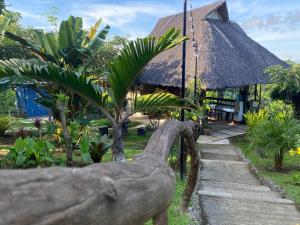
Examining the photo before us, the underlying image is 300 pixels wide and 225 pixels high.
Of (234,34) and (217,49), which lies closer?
(217,49)

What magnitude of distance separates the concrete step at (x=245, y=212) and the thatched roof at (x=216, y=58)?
6570 millimetres

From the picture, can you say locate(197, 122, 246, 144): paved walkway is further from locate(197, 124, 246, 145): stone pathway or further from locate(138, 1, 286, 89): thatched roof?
locate(138, 1, 286, 89): thatched roof

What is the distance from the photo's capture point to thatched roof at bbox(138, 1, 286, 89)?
12172 mm

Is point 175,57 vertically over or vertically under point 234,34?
under

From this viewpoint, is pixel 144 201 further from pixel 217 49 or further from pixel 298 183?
pixel 217 49

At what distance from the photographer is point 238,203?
4938 mm

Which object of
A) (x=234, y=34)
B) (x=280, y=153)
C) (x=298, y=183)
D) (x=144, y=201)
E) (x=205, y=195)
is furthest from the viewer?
(x=234, y=34)

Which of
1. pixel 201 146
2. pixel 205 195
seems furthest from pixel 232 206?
pixel 201 146

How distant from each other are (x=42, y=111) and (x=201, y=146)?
29.3 ft

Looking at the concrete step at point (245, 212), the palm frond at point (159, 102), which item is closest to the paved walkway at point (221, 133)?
the concrete step at point (245, 212)

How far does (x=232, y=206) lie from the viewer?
4.80 meters

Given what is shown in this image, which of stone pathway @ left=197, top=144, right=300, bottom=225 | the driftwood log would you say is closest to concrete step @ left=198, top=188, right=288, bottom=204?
stone pathway @ left=197, top=144, right=300, bottom=225

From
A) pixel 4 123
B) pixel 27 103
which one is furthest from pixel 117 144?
pixel 27 103

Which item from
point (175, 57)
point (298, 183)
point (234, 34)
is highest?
point (234, 34)
